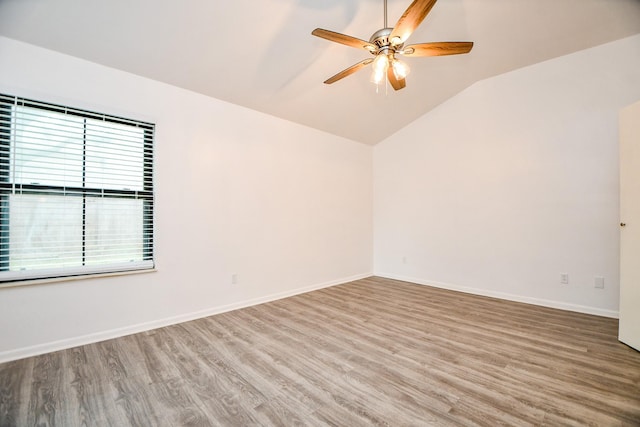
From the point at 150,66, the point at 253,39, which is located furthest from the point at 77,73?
the point at 253,39

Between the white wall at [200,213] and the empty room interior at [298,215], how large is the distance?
0.07 ft

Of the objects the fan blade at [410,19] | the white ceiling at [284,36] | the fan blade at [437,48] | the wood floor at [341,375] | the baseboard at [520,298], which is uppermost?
the white ceiling at [284,36]

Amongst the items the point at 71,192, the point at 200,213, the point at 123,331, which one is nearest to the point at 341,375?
the point at 123,331

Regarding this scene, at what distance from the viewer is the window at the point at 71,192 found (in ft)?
7.39

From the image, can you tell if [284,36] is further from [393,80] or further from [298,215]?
[298,215]

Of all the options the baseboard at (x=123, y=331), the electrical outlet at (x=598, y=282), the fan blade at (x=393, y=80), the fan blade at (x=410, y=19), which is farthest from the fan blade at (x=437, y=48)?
the baseboard at (x=123, y=331)

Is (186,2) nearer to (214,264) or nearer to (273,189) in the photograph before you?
(273,189)

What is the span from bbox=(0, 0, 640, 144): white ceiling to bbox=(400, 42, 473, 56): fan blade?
659 millimetres

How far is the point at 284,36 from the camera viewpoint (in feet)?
8.61

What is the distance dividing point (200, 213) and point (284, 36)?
208cm

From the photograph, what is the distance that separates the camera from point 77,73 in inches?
98.6

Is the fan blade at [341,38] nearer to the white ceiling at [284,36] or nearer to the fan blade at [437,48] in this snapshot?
the fan blade at [437,48]

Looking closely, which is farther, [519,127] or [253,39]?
[519,127]

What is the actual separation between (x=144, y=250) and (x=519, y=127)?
4.91 m
